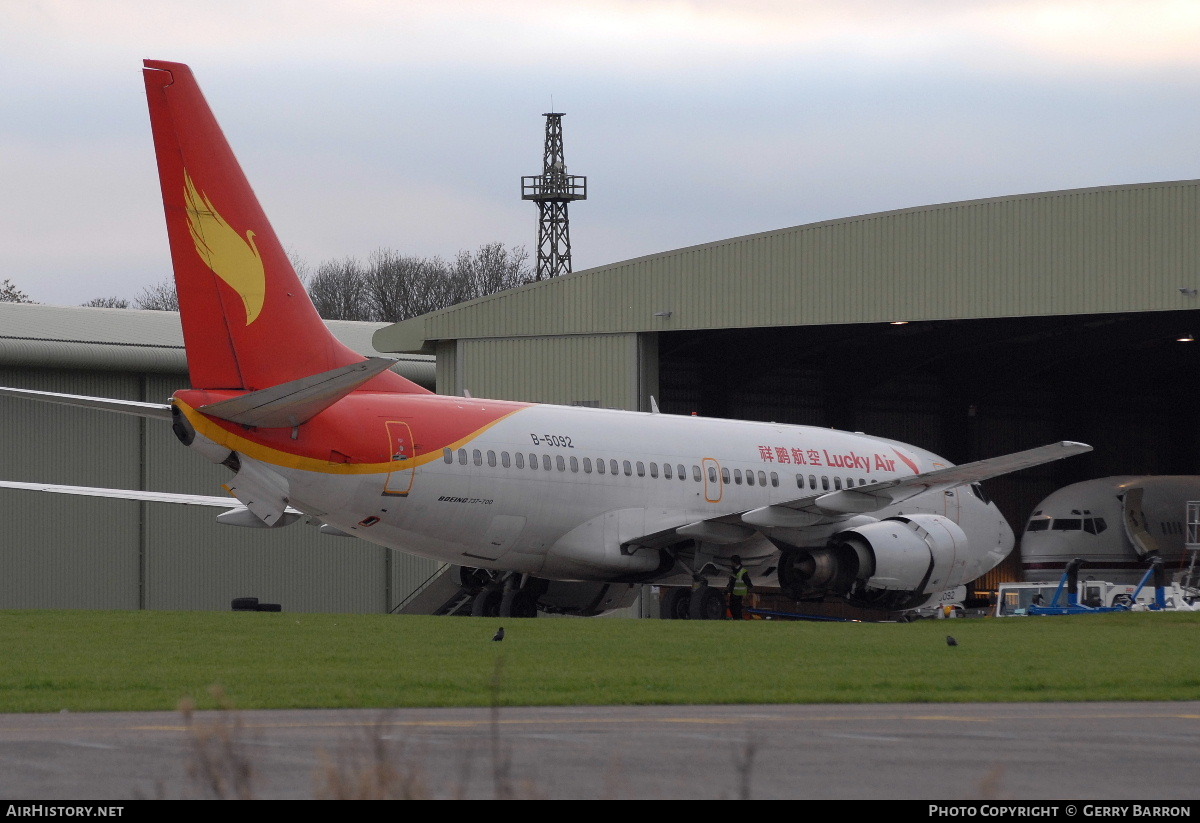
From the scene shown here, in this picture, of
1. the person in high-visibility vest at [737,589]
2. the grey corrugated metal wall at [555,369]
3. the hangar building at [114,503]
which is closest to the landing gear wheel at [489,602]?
the person in high-visibility vest at [737,589]

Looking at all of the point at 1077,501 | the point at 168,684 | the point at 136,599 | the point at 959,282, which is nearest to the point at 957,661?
the point at 168,684

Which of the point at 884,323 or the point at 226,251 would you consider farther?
the point at 884,323

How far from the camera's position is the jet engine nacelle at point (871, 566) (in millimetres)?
28156

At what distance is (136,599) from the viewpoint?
41.2 meters

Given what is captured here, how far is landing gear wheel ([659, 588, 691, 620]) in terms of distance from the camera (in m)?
28.4

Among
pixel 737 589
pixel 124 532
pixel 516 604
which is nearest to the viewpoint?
pixel 737 589

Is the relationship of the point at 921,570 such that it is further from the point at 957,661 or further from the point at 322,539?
the point at 322,539

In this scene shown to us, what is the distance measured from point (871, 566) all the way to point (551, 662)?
12726 mm

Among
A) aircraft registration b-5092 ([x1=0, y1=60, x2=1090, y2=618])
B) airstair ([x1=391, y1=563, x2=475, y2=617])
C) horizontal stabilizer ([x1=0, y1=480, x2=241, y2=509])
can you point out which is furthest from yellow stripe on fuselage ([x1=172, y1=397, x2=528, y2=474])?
airstair ([x1=391, y1=563, x2=475, y2=617])

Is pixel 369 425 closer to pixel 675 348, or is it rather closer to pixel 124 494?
pixel 124 494

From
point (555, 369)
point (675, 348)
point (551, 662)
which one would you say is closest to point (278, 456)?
point (551, 662)

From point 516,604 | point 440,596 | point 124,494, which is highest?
point 124,494

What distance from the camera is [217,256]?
22.4 meters

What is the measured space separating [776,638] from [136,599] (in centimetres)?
2470
